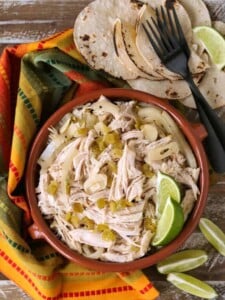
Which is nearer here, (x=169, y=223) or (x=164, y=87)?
(x=169, y=223)

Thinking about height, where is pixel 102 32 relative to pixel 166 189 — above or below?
above

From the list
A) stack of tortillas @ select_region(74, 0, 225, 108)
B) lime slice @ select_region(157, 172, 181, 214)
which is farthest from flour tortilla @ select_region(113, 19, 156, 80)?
lime slice @ select_region(157, 172, 181, 214)

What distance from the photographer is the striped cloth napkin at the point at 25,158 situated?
1.78 metres

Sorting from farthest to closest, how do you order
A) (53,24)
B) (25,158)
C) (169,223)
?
(53,24) < (25,158) < (169,223)

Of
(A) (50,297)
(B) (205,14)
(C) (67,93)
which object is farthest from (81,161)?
(B) (205,14)

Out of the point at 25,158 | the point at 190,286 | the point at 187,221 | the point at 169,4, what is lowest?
the point at 190,286

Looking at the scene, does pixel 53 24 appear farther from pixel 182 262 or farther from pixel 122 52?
pixel 182 262

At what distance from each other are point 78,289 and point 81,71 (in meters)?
0.55

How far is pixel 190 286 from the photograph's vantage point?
71.2 inches

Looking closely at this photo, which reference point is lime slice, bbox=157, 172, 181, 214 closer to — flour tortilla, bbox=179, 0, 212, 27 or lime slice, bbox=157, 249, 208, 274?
lime slice, bbox=157, 249, 208, 274

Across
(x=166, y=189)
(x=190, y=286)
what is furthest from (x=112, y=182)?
(x=190, y=286)

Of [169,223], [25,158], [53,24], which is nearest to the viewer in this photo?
[169,223]

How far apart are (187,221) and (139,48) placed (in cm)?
45

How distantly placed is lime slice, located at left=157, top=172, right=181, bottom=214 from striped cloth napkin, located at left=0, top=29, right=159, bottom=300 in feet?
0.73
